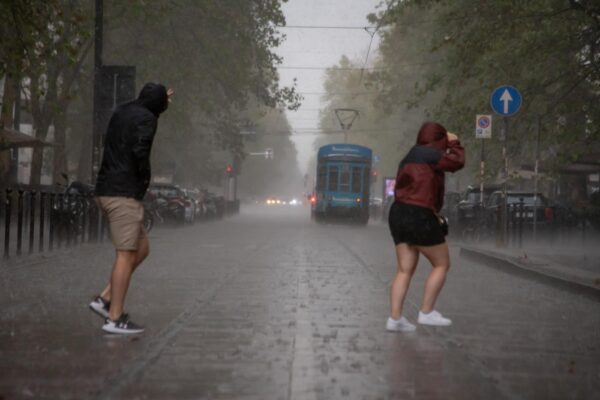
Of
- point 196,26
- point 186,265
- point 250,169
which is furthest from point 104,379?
point 250,169

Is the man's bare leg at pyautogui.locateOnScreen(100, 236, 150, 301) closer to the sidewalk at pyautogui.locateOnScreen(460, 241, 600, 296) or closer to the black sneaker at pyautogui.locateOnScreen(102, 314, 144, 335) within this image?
the black sneaker at pyautogui.locateOnScreen(102, 314, 144, 335)

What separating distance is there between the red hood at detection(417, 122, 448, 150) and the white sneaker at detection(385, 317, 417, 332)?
4.68ft

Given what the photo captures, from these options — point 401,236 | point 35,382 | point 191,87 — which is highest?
point 191,87

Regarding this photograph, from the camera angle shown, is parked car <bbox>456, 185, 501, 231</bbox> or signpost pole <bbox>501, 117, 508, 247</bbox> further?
parked car <bbox>456, 185, 501, 231</bbox>

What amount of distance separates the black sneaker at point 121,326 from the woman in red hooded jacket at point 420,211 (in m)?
2.01

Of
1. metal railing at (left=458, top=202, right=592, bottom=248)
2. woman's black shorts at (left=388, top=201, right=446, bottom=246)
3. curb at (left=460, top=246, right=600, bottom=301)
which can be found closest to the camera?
woman's black shorts at (left=388, top=201, right=446, bottom=246)

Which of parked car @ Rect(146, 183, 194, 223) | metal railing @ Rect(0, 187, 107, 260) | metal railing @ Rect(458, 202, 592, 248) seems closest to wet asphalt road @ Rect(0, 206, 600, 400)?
metal railing @ Rect(0, 187, 107, 260)

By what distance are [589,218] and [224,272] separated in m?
15.2

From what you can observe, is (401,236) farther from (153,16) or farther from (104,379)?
(153,16)

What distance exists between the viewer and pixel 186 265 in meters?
15.5

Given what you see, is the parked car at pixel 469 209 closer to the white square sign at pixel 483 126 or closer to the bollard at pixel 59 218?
the white square sign at pixel 483 126

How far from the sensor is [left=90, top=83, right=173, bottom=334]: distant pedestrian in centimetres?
751

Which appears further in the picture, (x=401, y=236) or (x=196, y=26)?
(x=196, y=26)

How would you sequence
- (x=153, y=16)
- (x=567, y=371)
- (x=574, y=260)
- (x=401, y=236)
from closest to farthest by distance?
(x=567, y=371) < (x=401, y=236) < (x=574, y=260) < (x=153, y=16)
